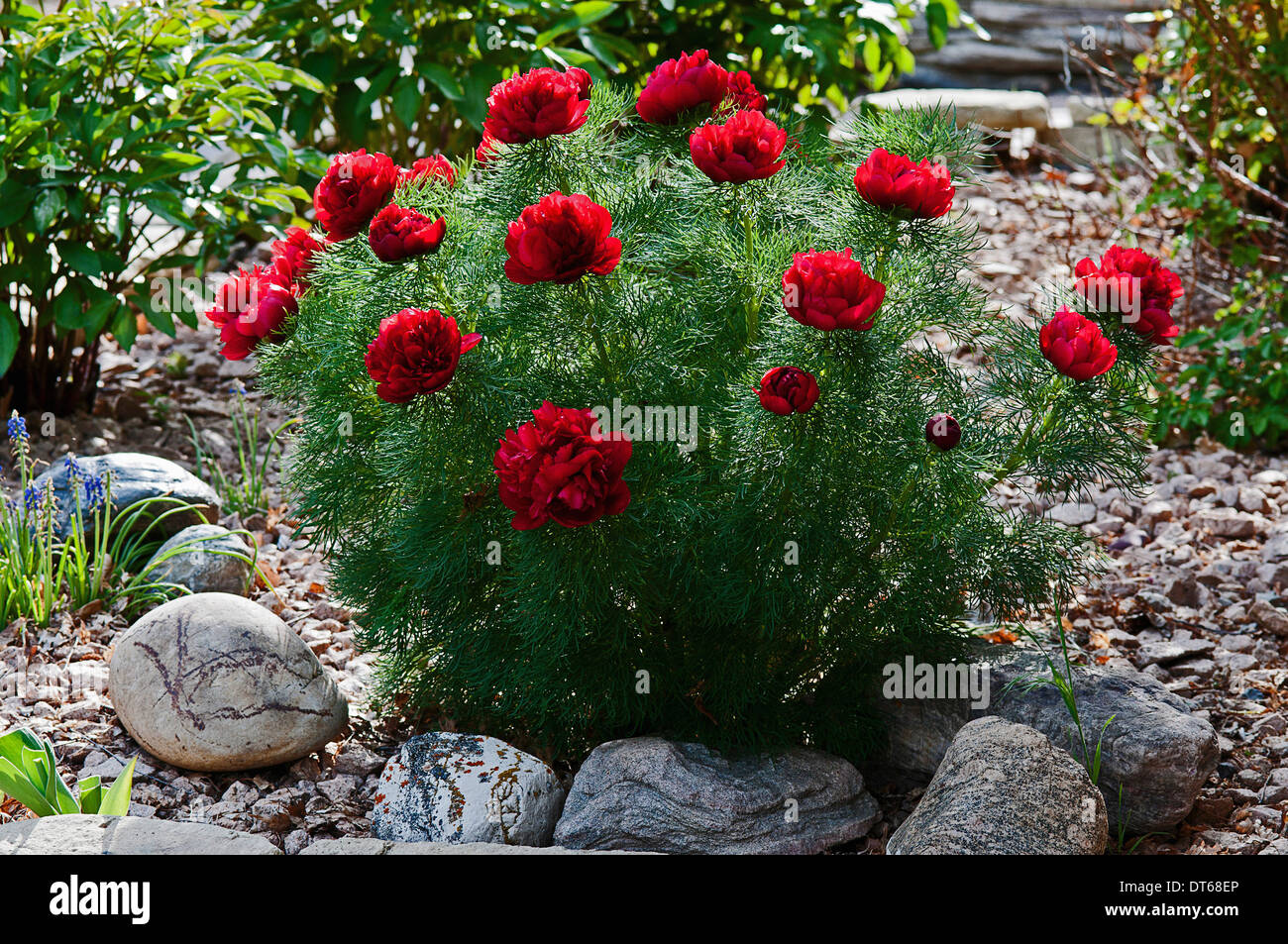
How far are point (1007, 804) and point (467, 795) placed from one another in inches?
41.6

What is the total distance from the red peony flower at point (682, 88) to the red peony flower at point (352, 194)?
574mm

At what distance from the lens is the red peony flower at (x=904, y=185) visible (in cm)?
223

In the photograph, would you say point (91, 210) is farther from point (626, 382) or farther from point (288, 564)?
point (626, 382)

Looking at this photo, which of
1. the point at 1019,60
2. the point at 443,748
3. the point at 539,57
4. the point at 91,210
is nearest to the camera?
the point at 443,748

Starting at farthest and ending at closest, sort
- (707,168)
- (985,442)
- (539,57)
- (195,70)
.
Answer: (539,57)
(195,70)
(985,442)
(707,168)

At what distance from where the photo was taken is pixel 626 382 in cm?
231

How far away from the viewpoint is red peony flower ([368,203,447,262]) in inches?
86.7

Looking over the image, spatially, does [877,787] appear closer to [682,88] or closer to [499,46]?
[682,88]

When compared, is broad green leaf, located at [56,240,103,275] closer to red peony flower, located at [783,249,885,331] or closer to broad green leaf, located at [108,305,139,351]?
broad green leaf, located at [108,305,139,351]

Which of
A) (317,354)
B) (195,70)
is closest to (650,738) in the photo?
(317,354)

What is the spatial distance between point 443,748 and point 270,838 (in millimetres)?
418

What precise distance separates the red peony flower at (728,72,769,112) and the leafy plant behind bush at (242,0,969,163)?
1.60m

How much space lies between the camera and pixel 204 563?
3498mm

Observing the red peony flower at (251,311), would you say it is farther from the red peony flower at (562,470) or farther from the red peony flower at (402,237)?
the red peony flower at (562,470)
